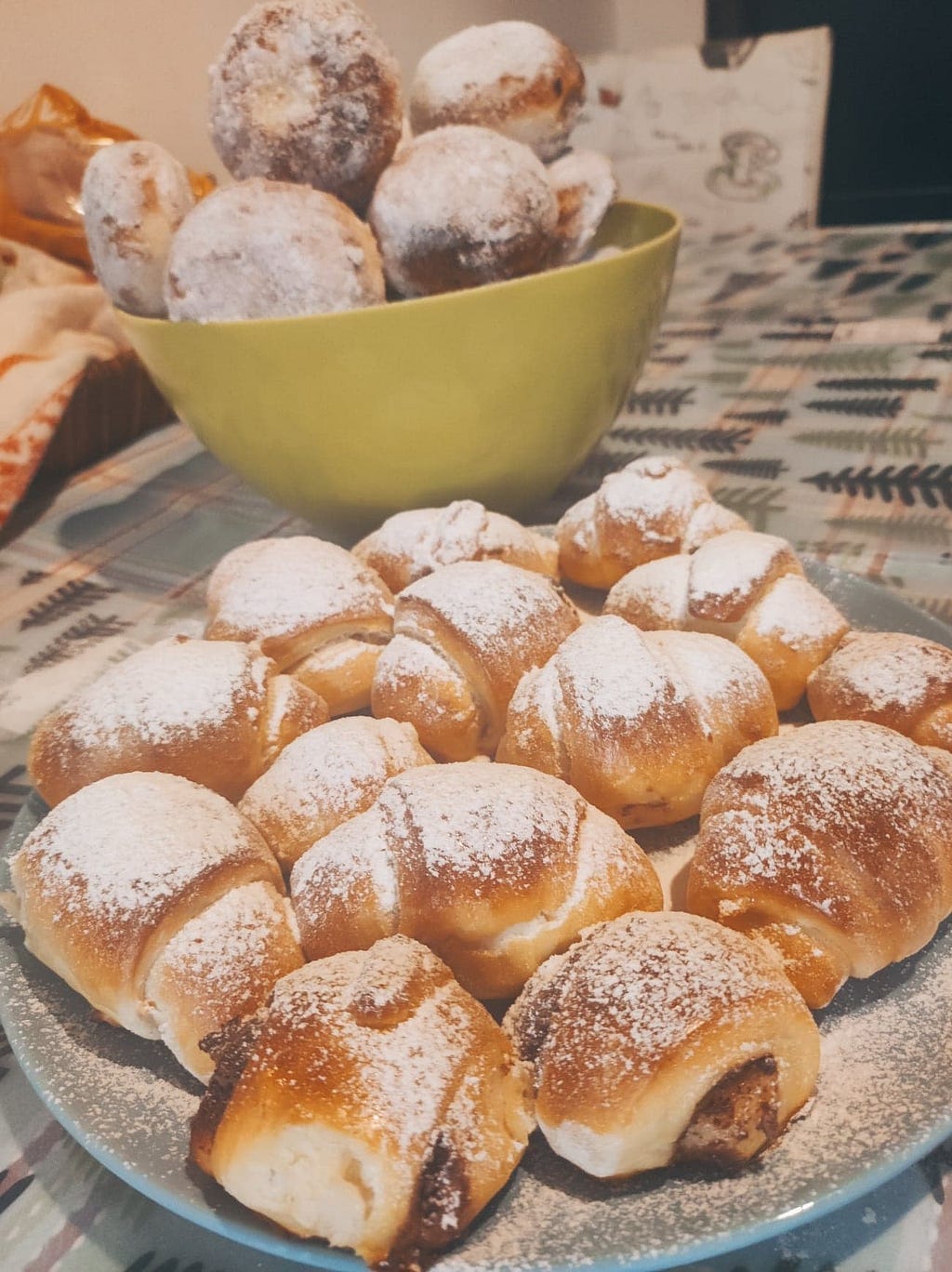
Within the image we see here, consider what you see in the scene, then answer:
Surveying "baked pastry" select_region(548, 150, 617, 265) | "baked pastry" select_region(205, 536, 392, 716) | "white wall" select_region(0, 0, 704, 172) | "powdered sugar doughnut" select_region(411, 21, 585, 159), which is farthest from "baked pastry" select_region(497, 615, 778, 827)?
"white wall" select_region(0, 0, 704, 172)

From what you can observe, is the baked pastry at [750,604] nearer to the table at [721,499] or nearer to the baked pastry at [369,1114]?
the table at [721,499]

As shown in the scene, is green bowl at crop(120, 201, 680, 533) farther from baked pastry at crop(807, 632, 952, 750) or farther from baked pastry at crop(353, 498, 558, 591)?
baked pastry at crop(807, 632, 952, 750)

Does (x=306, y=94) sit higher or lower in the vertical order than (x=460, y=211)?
higher

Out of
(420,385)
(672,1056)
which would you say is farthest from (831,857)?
(420,385)

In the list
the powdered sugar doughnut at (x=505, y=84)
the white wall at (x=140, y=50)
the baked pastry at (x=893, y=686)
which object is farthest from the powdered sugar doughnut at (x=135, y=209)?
the white wall at (x=140, y=50)

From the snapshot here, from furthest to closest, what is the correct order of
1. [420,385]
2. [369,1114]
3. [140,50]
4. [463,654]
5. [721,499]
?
[140,50], [721,499], [420,385], [463,654], [369,1114]

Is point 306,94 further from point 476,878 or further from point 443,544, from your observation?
point 476,878
